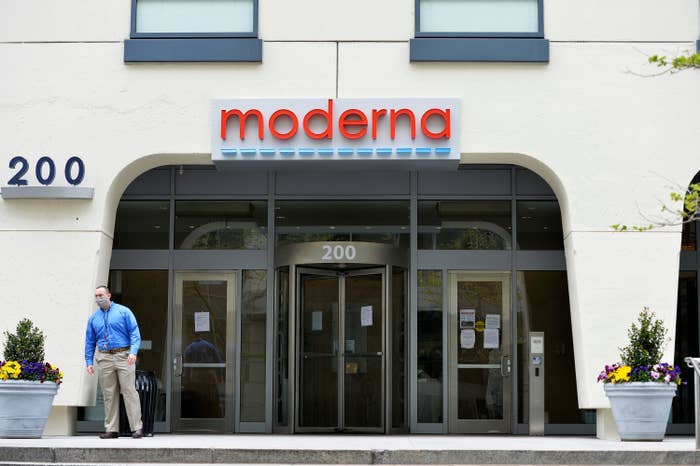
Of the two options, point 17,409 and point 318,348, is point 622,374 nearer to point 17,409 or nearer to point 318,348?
point 318,348

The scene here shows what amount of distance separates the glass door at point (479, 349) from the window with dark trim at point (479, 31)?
11.5 ft

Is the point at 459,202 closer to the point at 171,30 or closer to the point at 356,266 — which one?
the point at 356,266

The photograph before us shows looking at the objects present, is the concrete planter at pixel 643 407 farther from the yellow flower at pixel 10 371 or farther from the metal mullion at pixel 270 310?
the yellow flower at pixel 10 371

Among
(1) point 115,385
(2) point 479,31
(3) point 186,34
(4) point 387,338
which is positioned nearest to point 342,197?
(4) point 387,338

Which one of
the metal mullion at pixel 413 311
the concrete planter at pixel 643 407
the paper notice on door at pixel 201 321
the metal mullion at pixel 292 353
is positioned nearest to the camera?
the concrete planter at pixel 643 407

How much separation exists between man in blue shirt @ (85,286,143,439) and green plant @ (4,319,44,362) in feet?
2.08

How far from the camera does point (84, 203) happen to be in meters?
15.5

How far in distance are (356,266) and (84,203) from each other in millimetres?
4180

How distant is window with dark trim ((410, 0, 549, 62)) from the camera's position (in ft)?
50.7

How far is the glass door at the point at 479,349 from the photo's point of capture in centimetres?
1705

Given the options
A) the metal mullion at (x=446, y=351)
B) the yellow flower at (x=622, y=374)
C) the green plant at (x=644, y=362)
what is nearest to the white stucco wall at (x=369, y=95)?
the green plant at (x=644, y=362)

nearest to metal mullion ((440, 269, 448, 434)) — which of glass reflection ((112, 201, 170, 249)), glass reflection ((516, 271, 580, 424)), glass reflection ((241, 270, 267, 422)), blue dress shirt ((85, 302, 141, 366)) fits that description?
glass reflection ((516, 271, 580, 424))

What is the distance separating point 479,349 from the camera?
1717 cm

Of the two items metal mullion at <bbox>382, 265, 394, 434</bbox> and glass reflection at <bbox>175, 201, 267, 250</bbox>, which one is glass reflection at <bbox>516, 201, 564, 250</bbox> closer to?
metal mullion at <bbox>382, 265, 394, 434</bbox>
